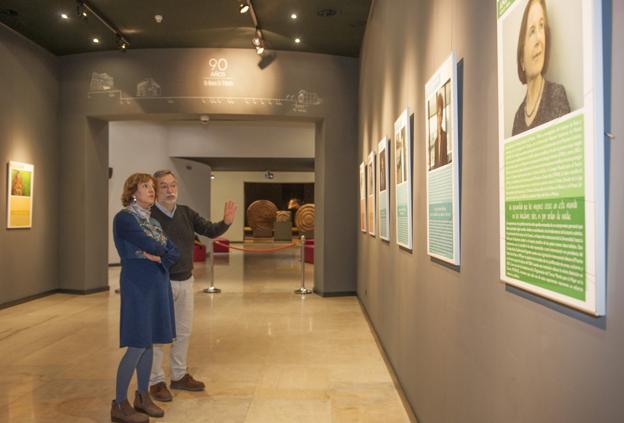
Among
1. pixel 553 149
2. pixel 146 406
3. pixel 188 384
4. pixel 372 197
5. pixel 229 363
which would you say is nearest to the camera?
pixel 553 149

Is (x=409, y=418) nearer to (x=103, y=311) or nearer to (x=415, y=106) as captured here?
(x=415, y=106)

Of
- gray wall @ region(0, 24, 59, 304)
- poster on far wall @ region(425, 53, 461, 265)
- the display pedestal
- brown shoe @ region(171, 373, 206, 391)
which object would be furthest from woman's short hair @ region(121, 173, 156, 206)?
the display pedestal

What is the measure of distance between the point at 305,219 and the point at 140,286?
23.0 m

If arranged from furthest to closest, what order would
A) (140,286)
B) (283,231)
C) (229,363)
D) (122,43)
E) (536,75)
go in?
(283,231) → (122,43) → (229,363) → (140,286) → (536,75)

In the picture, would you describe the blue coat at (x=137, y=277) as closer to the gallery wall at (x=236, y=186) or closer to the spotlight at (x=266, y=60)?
the spotlight at (x=266, y=60)

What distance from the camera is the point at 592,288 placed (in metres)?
1.17

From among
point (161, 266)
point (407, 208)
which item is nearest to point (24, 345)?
point (161, 266)

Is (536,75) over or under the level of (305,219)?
over

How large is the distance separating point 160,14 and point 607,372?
794 centimetres

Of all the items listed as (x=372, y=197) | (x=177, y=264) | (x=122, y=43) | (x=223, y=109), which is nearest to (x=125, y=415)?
(x=177, y=264)

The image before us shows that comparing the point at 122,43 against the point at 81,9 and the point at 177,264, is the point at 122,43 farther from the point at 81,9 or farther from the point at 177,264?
the point at 177,264

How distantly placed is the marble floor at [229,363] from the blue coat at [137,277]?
750 millimetres

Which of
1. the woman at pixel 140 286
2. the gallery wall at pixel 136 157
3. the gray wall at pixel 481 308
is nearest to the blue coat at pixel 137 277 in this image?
the woman at pixel 140 286

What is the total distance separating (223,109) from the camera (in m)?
9.30
